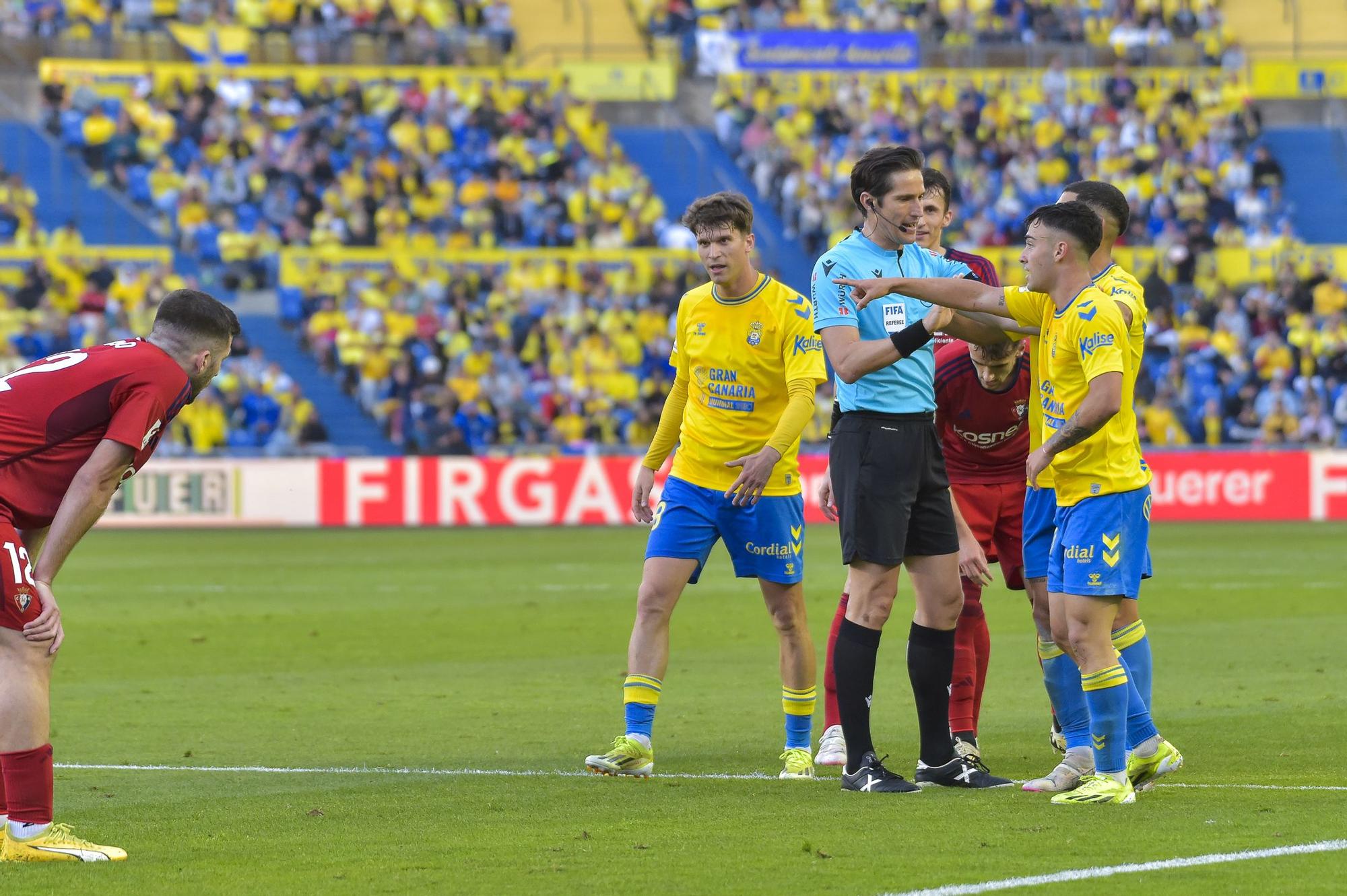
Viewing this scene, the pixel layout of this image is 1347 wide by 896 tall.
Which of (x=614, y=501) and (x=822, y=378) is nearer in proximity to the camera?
(x=822, y=378)

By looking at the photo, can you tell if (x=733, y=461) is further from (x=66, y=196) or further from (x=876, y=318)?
(x=66, y=196)

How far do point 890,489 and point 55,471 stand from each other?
9.91ft

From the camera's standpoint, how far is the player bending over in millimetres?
8008

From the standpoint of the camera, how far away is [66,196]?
3253 cm

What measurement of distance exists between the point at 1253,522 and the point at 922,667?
66.3 feet

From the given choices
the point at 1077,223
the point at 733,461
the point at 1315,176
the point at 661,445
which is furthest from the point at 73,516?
the point at 1315,176

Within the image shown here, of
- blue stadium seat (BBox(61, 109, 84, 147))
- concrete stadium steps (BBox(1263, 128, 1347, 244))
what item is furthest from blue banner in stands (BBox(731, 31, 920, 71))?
blue stadium seat (BBox(61, 109, 84, 147))

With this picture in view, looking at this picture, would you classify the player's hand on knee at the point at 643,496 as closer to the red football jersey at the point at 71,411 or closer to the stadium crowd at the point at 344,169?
the red football jersey at the point at 71,411

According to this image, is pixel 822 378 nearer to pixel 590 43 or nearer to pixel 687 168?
pixel 687 168

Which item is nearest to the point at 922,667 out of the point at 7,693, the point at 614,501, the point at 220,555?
the point at 7,693

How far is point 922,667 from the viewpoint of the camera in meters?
7.43

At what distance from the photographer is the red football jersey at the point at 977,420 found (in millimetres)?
8523

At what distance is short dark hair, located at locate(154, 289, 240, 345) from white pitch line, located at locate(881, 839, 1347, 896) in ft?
9.24

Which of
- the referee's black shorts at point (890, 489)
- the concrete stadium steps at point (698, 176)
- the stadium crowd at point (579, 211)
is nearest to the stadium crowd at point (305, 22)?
the stadium crowd at point (579, 211)
